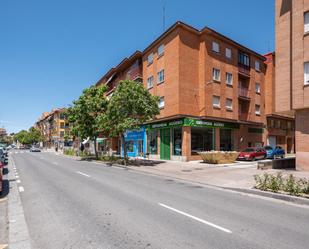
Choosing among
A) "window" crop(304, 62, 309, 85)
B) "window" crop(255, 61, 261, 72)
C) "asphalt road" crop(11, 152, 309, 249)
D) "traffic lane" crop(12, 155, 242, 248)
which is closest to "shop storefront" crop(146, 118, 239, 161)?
"window" crop(255, 61, 261, 72)

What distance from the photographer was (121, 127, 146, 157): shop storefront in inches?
1283

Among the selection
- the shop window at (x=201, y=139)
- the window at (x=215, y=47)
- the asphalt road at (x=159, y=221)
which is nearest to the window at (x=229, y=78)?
the window at (x=215, y=47)

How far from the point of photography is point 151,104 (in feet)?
75.6

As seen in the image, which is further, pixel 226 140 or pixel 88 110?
pixel 226 140

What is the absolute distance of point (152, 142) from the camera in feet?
101

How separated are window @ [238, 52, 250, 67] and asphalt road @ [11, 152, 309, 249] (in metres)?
25.9

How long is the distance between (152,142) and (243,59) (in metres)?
16.0

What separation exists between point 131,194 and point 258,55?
3184 cm

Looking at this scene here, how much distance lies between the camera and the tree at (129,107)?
2194cm

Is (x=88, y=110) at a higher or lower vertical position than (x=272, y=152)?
higher

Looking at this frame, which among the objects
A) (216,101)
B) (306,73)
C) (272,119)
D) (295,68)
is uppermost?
(295,68)

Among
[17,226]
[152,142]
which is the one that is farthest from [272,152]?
[17,226]

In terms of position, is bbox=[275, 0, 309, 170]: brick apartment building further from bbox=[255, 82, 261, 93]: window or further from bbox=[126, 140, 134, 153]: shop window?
bbox=[126, 140, 134, 153]: shop window

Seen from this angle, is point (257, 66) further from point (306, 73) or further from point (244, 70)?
point (306, 73)
